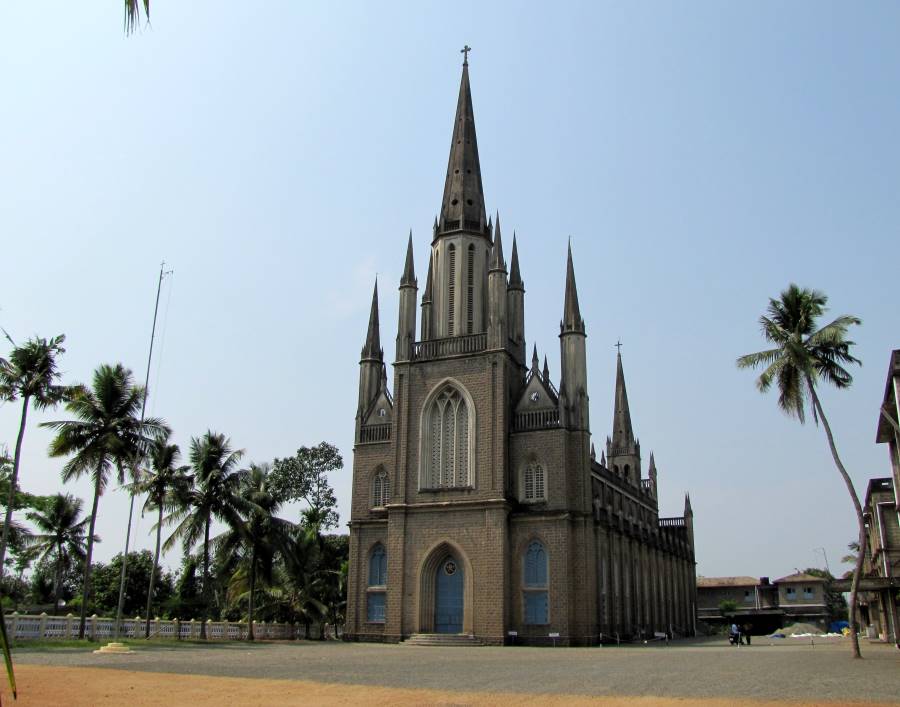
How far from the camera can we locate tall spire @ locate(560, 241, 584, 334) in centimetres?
4450

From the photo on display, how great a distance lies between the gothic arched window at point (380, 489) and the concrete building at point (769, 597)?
46987mm

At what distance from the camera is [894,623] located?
33.8 metres

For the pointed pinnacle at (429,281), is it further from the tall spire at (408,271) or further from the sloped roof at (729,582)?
the sloped roof at (729,582)

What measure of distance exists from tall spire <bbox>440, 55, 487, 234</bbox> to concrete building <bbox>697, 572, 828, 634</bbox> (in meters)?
51.1

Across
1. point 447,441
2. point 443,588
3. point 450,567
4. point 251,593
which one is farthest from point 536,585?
→ point 251,593

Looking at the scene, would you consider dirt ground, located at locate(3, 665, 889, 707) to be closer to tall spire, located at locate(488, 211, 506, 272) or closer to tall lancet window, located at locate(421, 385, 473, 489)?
tall lancet window, located at locate(421, 385, 473, 489)

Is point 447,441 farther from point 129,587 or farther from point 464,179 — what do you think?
point 129,587

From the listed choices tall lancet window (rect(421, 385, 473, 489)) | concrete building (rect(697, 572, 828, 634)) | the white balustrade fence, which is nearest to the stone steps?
tall lancet window (rect(421, 385, 473, 489))

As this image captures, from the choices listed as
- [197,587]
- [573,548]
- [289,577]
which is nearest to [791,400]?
[573,548]

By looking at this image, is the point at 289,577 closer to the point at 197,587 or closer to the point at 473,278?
the point at 197,587

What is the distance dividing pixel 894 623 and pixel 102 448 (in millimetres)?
33905

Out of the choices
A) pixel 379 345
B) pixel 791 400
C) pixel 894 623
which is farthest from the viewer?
pixel 379 345

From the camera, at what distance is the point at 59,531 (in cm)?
5397

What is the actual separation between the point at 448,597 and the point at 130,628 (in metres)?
14.8
